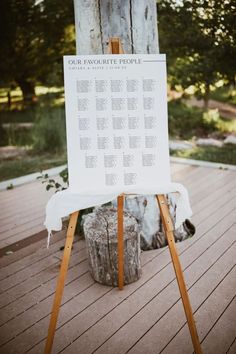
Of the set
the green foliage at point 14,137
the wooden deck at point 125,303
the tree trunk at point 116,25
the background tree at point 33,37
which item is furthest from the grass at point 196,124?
the tree trunk at point 116,25

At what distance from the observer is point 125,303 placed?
228cm

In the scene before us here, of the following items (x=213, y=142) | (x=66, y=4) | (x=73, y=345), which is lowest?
(x=73, y=345)

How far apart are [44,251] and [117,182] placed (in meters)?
1.48

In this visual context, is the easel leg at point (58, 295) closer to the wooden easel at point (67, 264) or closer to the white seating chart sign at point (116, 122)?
the wooden easel at point (67, 264)

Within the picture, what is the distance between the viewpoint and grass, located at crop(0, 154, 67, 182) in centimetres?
555

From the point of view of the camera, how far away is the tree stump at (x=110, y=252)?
2412mm

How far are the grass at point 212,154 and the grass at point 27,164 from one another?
2.12 m

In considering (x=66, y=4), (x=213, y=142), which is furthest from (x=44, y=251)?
(x=66, y=4)

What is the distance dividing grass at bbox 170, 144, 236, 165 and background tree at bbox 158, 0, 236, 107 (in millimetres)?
1209

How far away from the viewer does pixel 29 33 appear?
Answer: 8414mm

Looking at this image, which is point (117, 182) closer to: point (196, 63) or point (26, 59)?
point (196, 63)

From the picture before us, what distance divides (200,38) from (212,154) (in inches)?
81.2

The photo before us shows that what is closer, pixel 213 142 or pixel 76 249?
pixel 76 249

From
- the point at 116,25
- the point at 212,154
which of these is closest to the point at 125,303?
the point at 116,25
